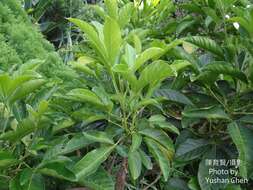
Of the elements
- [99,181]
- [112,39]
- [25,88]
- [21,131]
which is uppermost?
[112,39]

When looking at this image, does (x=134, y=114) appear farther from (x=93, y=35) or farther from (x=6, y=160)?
(x=6, y=160)

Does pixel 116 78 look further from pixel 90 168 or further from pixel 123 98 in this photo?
pixel 90 168

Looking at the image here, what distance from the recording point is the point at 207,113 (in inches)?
65.6

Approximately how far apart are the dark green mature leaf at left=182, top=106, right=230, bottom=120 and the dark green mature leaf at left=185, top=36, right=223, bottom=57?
24 centimetres

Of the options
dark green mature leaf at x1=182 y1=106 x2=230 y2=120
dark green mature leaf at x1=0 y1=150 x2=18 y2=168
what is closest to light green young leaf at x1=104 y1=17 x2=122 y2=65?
dark green mature leaf at x1=182 y1=106 x2=230 y2=120

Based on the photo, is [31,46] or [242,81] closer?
[242,81]

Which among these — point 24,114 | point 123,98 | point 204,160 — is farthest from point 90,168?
point 204,160

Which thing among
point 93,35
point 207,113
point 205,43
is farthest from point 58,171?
point 205,43

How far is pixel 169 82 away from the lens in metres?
1.90

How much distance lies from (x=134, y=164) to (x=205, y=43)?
23.0 inches

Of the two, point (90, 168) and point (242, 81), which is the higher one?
point (242, 81)

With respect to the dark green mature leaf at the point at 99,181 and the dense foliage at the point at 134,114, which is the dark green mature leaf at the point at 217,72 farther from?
the dark green mature leaf at the point at 99,181

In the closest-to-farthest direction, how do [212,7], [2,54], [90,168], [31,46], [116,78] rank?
[90,168], [116,78], [212,7], [2,54], [31,46]

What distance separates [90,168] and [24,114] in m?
0.38
